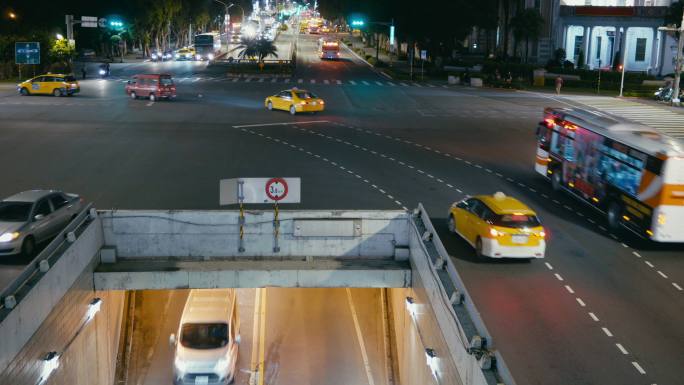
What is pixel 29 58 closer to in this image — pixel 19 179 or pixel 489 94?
pixel 489 94

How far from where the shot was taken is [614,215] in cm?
2311

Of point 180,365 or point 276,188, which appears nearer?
point 276,188

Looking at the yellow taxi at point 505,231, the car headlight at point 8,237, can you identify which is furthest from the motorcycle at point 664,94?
the car headlight at point 8,237

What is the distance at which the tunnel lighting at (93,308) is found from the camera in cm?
1810

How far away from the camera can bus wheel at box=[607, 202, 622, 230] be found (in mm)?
22875

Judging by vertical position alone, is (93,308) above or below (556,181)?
below

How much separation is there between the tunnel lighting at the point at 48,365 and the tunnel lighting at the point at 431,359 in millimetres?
7636

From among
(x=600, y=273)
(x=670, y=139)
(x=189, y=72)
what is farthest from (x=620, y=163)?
(x=189, y=72)

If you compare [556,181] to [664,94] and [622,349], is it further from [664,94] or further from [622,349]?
[664,94]

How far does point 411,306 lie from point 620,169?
337 inches

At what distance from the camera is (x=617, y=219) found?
75.0ft

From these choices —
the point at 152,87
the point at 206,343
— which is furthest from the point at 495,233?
the point at 152,87

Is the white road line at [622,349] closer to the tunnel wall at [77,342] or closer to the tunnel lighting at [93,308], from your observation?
the tunnel wall at [77,342]

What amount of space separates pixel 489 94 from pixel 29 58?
136 ft
